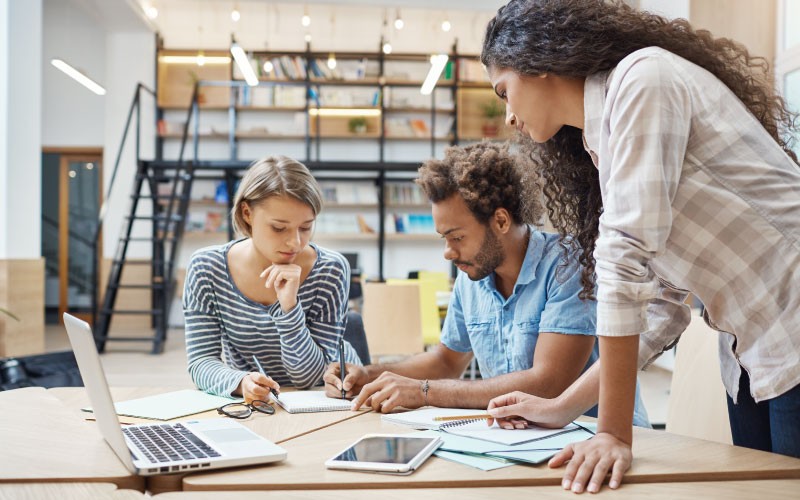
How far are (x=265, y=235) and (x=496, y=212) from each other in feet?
2.10

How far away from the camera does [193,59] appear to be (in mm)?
9383

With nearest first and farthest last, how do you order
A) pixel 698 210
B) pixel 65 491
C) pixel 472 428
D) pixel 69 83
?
1. pixel 65 491
2. pixel 698 210
3. pixel 472 428
4. pixel 69 83

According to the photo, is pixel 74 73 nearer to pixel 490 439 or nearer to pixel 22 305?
pixel 22 305

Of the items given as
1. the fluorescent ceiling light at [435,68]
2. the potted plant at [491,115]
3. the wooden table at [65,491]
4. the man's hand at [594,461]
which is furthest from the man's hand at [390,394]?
the potted plant at [491,115]

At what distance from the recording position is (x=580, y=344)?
5.33 feet

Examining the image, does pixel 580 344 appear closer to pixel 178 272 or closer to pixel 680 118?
pixel 680 118

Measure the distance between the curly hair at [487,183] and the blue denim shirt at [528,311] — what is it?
3.8 inches

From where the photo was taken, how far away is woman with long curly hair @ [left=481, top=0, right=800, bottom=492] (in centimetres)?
99

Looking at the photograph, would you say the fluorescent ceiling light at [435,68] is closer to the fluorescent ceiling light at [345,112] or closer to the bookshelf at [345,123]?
the bookshelf at [345,123]

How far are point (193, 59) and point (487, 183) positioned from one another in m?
8.48

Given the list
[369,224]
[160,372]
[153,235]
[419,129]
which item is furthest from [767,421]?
[153,235]

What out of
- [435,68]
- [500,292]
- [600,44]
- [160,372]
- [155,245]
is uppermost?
[435,68]

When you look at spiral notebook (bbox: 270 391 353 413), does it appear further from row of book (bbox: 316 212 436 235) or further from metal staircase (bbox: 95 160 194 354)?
row of book (bbox: 316 212 436 235)

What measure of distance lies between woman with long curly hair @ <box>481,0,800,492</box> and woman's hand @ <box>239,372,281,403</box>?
53 cm
